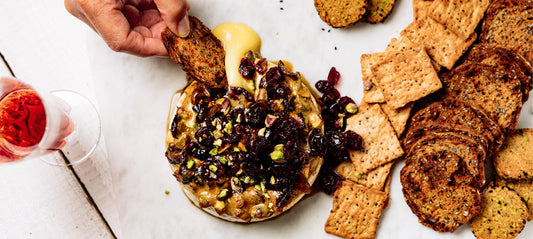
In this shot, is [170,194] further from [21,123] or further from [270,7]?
[270,7]

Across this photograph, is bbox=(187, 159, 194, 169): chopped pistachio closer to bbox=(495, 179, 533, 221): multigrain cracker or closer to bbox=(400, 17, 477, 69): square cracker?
bbox=(400, 17, 477, 69): square cracker

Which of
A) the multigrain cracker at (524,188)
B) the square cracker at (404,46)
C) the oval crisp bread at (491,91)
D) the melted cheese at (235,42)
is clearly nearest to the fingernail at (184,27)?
the melted cheese at (235,42)

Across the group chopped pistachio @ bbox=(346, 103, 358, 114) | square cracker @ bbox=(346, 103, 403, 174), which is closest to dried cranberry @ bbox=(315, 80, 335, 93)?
chopped pistachio @ bbox=(346, 103, 358, 114)

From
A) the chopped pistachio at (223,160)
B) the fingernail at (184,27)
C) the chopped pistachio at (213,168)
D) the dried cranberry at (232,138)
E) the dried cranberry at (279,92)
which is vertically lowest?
the chopped pistachio at (213,168)

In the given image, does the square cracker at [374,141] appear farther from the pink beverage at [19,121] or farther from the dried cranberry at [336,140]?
the pink beverage at [19,121]

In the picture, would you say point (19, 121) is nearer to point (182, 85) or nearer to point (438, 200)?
point (182, 85)

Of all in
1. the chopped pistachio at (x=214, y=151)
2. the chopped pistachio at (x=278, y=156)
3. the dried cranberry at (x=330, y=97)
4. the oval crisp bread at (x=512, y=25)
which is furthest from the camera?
the dried cranberry at (x=330, y=97)
